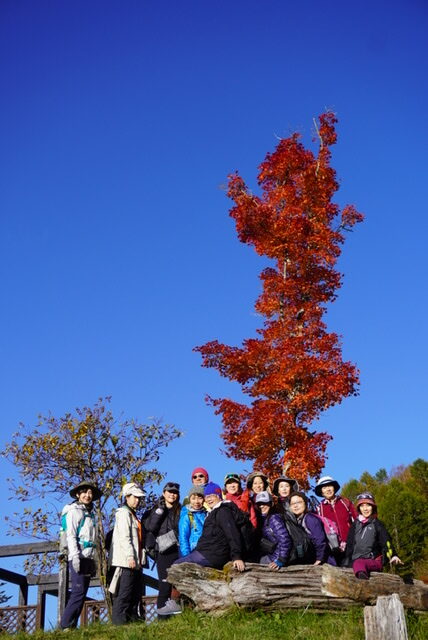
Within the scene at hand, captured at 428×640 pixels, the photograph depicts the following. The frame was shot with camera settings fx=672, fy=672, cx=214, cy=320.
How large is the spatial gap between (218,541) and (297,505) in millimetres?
→ 1278

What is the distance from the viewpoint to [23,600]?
15.1 metres

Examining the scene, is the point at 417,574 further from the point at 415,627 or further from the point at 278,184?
the point at 415,627

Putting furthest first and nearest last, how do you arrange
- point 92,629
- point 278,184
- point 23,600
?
point 278,184, point 23,600, point 92,629

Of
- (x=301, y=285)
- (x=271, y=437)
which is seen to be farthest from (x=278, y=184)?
(x=271, y=437)

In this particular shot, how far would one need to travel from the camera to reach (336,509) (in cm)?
1016

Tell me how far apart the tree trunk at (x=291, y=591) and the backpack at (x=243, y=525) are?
1.62ft

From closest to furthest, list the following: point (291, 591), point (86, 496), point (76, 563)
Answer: point (291, 591) → point (76, 563) → point (86, 496)

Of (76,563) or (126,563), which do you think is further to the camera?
(126,563)

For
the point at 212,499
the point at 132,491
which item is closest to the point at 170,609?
the point at 212,499

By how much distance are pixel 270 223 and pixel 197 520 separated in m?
11.5

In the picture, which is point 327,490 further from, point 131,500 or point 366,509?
point 131,500

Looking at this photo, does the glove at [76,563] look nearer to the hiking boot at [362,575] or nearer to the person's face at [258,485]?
the person's face at [258,485]

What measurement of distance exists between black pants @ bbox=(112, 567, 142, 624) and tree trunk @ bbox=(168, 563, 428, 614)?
1405 mm

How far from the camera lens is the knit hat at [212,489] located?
9945 millimetres
